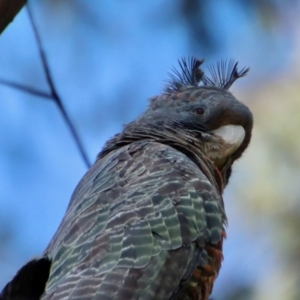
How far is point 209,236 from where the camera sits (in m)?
3.00

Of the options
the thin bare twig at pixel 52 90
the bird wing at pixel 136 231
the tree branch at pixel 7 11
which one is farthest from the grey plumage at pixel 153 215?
the tree branch at pixel 7 11

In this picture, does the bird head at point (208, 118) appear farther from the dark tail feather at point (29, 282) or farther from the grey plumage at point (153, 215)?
the dark tail feather at point (29, 282)

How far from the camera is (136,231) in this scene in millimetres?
2816

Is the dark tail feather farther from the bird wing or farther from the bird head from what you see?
the bird head

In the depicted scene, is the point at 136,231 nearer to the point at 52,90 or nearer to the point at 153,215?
the point at 153,215

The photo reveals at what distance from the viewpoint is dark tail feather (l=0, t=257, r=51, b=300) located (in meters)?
2.69

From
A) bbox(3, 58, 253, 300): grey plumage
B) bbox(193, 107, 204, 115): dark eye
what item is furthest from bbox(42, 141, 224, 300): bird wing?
bbox(193, 107, 204, 115): dark eye

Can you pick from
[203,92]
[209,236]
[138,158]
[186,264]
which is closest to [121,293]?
[186,264]

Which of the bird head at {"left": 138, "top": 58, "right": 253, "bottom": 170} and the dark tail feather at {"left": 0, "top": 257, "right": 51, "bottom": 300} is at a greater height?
the bird head at {"left": 138, "top": 58, "right": 253, "bottom": 170}

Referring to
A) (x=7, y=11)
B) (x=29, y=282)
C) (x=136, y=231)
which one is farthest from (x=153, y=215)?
(x=7, y=11)

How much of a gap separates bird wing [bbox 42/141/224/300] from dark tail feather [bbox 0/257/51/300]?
2.1 inches

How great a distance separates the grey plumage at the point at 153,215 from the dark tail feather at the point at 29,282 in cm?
6

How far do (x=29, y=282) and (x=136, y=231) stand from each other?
1.36 feet

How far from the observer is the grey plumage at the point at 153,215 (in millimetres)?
2656
